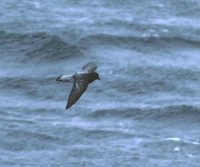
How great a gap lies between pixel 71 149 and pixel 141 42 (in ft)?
31.6

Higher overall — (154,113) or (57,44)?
(57,44)

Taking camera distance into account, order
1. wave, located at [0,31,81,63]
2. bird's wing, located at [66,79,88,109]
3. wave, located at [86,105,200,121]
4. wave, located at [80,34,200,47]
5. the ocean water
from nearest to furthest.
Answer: bird's wing, located at [66,79,88,109] → the ocean water → wave, located at [86,105,200,121] → wave, located at [0,31,81,63] → wave, located at [80,34,200,47]

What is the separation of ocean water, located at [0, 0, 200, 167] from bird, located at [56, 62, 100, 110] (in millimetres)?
5376

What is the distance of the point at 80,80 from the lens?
3017 centimetres

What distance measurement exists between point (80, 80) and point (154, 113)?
1043 centimetres

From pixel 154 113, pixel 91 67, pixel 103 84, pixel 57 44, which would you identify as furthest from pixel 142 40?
pixel 91 67

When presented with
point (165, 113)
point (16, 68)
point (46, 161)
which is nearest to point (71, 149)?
point (46, 161)

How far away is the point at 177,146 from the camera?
37469 millimetres

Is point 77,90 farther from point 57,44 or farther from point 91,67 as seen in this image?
point 57,44

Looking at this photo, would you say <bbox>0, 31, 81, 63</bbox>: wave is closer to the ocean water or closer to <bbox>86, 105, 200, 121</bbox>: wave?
the ocean water

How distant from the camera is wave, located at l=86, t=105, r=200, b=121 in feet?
131

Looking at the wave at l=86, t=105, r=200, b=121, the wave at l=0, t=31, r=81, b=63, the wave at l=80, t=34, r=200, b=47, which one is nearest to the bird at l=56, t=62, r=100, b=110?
the wave at l=86, t=105, r=200, b=121

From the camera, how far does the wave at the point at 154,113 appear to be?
131 feet

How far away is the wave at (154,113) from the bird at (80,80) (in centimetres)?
937
